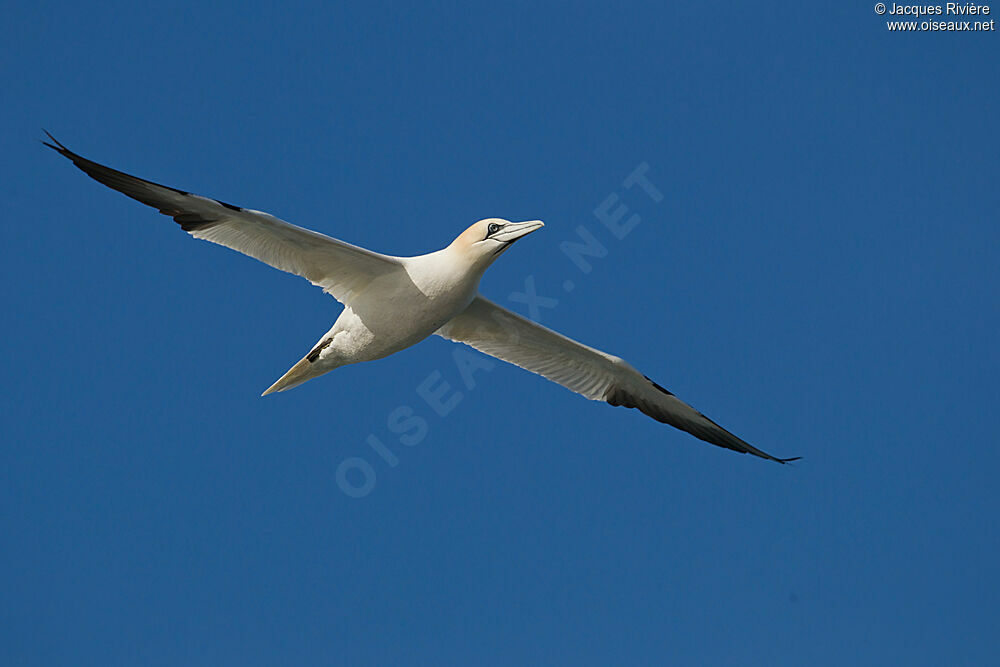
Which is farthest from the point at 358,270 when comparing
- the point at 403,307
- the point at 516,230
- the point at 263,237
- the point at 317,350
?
the point at 516,230

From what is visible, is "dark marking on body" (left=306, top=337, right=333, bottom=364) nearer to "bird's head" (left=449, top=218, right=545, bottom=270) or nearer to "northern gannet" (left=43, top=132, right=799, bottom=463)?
"northern gannet" (left=43, top=132, right=799, bottom=463)

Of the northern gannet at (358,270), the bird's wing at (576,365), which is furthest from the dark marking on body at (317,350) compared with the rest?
the bird's wing at (576,365)

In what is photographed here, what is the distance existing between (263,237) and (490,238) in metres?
2.70

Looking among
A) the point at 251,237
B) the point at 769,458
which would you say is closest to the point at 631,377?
the point at 769,458

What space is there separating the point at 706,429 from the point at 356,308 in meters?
5.71

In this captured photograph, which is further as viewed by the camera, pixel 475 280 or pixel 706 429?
pixel 706 429

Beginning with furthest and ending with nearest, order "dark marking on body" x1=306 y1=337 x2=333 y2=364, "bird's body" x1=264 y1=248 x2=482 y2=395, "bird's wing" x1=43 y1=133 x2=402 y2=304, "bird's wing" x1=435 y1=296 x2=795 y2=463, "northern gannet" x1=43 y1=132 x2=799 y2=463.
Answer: "bird's wing" x1=435 y1=296 x2=795 y2=463 → "dark marking on body" x1=306 y1=337 x2=333 y2=364 → "bird's body" x1=264 y1=248 x2=482 y2=395 → "northern gannet" x1=43 y1=132 x2=799 y2=463 → "bird's wing" x1=43 y1=133 x2=402 y2=304

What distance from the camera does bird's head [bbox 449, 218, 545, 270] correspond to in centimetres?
1235

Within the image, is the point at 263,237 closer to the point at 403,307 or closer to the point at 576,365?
the point at 403,307

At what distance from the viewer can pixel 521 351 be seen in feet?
49.1

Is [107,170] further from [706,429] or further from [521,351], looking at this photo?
[706,429]

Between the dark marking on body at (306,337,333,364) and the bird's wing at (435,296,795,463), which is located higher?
the dark marking on body at (306,337,333,364)

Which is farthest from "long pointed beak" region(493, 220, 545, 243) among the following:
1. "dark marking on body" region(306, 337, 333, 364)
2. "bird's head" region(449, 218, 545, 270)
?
"dark marking on body" region(306, 337, 333, 364)

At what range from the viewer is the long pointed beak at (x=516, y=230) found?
485 inches
